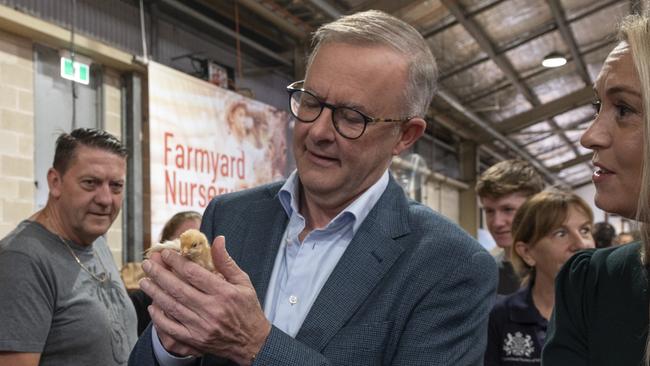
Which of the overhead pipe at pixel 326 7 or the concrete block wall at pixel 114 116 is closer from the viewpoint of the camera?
the concrete block wall at pixel 114 116

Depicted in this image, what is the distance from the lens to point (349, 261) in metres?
1.34

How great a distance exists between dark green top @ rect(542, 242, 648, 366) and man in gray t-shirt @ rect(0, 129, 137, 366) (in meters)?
1.65

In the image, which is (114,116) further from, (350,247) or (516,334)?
(350,247)

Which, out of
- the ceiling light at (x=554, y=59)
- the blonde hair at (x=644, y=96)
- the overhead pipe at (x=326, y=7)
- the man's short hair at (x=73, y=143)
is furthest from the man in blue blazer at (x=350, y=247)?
the ceiling light at (x=554, y=59)

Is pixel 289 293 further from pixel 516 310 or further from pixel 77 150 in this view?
pixel 77 150

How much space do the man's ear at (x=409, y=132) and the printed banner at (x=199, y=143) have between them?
3244mm

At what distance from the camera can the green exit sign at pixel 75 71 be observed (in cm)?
403

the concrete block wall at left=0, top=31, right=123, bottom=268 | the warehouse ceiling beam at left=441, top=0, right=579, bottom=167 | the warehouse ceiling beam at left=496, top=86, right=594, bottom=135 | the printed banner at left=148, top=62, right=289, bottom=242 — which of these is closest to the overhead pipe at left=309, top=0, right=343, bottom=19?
the printed banner at left=148, top=62, right=289, bottom=242

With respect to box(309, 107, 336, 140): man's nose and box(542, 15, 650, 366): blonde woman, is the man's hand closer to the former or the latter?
box(309, 107, 336, 140): man's nose

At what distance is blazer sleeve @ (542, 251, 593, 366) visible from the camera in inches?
44.1

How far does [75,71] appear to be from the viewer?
4105 millimetres

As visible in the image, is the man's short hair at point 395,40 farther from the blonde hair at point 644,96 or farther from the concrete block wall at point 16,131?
the concrete block wall at point 16,131

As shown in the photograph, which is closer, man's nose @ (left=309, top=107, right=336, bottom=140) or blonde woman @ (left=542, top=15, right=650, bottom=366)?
blonde woman @ (left=542, top=15, right=650, bottom=366)

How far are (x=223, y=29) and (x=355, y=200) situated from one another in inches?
174
